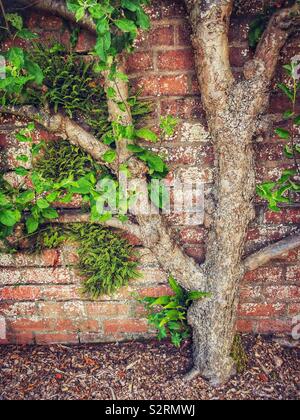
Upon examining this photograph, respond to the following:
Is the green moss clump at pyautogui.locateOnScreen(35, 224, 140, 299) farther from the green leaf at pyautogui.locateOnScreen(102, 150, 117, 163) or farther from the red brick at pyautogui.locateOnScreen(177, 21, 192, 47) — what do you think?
the red brick at pyautogui.locateOnScreen(177, 21, 192, 47)

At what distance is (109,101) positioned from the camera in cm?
132

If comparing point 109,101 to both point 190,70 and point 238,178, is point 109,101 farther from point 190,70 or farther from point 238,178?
point 238,178

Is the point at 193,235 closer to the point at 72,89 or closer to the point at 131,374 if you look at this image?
the point at 131,374

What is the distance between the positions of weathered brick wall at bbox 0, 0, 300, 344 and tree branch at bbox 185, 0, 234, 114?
136 millimetres

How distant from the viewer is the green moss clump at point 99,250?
1.57 m

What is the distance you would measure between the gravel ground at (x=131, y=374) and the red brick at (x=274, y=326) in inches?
1.8

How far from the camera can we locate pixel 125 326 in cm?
172

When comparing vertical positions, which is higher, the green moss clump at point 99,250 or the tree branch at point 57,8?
the tree branch at point 57,8

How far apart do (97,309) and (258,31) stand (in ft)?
4.18

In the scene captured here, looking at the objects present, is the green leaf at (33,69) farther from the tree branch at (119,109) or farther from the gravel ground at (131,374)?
the gravel ground at (131,374)

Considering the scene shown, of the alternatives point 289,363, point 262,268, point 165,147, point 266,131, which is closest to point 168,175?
point 165,147

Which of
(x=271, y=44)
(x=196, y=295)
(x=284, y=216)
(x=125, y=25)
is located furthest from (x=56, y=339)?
(x=271, y=44)

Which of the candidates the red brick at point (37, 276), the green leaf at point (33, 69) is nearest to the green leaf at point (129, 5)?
the green leaf at point (33, 69)

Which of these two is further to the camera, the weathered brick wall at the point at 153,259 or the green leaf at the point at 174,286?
the green leaf at the point at 174,286
